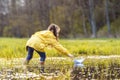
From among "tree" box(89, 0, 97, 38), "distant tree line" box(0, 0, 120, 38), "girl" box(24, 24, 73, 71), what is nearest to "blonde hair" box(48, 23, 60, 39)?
"girl" box(24, 24, 73, 71)

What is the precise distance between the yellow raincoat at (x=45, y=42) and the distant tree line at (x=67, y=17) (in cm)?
3296

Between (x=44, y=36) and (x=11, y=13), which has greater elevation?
(x=11, y=13)

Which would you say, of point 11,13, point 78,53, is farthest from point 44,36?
point 11,13

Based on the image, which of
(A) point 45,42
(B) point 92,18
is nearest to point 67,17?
(B) point 92,18

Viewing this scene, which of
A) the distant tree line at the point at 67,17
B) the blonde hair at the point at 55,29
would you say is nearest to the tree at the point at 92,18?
the distant tree line at the point at 67,17

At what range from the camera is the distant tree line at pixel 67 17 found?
46019 mm

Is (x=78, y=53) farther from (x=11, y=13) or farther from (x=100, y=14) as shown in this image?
(x=11, y=13)

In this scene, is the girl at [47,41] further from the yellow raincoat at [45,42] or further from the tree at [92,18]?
the tree at [92,18]

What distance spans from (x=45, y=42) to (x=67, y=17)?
127ft

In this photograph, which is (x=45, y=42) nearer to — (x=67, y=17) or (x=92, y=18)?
(x=92, y=18)

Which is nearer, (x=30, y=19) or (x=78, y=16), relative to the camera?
(x=78, y=16)

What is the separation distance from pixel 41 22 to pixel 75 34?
5833mm

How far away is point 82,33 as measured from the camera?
49.4m

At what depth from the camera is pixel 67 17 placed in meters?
48.7
